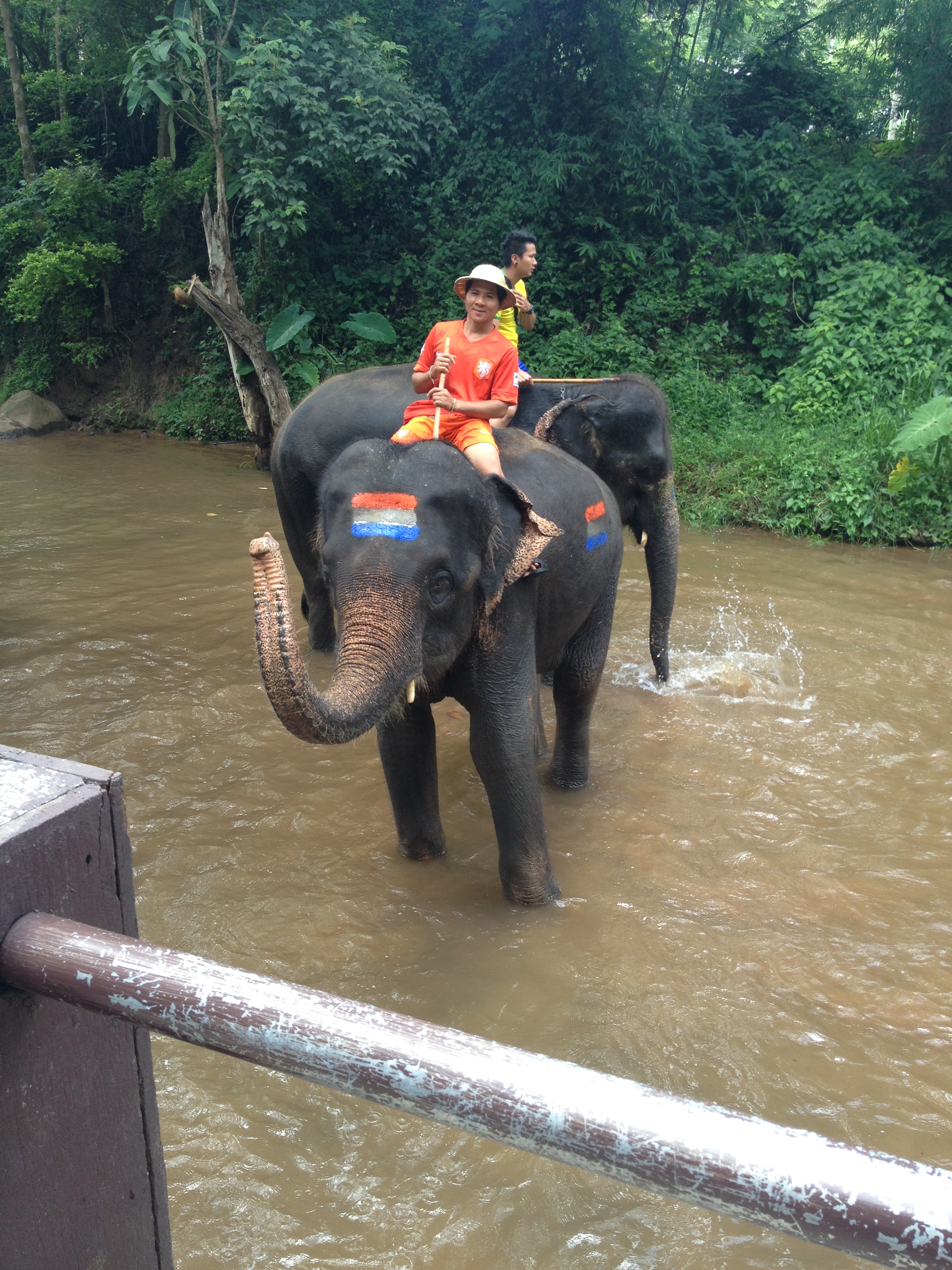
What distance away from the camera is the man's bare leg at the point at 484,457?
332 cm

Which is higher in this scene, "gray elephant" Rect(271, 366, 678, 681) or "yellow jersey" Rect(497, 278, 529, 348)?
"yellow jersey" Rect(497, 278, 529, 348)

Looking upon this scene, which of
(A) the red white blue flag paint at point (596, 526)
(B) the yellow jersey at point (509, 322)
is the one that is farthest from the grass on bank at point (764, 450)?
(A) the red white blue flag paint at point (596, 526)

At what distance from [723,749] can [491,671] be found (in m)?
2.01

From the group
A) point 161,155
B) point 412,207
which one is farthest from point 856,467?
point 161,155

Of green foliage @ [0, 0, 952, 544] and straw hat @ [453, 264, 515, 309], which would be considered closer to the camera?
straw hat @ [453, 264, 515, 309]

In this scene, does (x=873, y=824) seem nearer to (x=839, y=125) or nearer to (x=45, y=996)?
(x=45, y=996)

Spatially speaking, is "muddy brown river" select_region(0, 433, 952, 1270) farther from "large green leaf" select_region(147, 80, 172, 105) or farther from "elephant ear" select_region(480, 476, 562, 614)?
"large green leaf" select_region(147, 80, 172, 105)

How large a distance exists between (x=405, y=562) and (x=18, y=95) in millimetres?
15610

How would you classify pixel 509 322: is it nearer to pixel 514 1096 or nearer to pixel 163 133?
pixel 514 1096

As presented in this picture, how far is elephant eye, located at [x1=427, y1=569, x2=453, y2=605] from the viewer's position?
112 inches

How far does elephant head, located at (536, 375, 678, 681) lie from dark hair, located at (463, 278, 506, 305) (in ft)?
2.84

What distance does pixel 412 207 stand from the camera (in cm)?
1366

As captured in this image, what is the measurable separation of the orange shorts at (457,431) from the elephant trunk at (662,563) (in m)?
1.74

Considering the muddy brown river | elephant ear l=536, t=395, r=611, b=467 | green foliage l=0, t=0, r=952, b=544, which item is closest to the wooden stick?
elephant ear l=536, t=395, r=611, b=467
